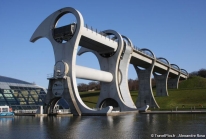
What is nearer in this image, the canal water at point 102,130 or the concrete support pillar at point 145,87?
the canal water at point 102,130

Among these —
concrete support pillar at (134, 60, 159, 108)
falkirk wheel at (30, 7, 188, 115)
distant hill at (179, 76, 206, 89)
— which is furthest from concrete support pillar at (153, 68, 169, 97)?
distant hill at (179, 76, 206, 89)

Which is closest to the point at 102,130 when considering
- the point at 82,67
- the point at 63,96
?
the point at 63,96

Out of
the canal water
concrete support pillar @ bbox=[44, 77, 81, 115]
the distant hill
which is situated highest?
the distant hill

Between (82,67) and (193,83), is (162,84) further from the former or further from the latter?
(82,67)

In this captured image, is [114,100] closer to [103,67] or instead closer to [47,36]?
[103,67]

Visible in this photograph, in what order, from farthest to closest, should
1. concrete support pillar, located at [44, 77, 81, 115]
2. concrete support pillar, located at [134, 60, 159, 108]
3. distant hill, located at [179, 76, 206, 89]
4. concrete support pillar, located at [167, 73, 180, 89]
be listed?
distant hill, located at [179, 76, 206, 89]
concrete support pillar, located at [167, 73, 180, 89]
concrete support pillar, located at [134, 60, 159, 108]
concrete support pillar, located at [44, 77, 81, 115]

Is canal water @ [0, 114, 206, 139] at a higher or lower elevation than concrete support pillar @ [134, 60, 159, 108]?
lower

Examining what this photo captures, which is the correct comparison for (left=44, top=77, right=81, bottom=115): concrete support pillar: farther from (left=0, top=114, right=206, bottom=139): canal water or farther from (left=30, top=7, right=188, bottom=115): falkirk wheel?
(left=0, top=114, right=206, bottom=139): canal water

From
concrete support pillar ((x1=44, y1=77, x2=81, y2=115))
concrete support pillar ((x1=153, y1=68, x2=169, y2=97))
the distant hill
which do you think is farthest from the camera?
the distant hill

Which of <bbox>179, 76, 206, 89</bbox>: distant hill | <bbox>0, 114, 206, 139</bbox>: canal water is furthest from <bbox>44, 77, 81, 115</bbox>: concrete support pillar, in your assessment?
<bbox>179, 76, 206, 89</bbox>: distant hill

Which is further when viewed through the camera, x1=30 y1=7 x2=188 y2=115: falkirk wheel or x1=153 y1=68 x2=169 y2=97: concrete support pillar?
x1=153 y1=68 x2=169 y2=97: concrete support pillar

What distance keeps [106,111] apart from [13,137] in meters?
20.4

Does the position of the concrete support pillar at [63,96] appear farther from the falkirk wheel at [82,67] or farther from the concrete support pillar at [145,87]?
the concrete support pillar at [145,87]

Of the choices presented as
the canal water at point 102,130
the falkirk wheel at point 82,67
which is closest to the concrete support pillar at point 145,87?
the falkirk wheel at point 82,67
